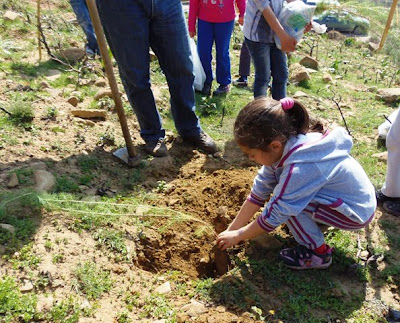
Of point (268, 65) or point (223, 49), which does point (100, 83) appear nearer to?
point (223, 49)

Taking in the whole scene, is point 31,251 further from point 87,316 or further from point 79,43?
point 79,43

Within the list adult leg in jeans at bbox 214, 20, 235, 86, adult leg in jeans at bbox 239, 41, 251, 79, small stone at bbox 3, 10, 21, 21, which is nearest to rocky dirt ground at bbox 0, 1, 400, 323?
adult leg in jeans at bbox 214, 20, 235, 86

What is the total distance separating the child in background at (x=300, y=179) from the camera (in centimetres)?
204

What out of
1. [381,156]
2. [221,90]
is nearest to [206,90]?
[221,90]

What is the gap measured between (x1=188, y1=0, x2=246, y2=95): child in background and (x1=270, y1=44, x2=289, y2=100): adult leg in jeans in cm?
127

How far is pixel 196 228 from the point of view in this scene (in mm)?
2658

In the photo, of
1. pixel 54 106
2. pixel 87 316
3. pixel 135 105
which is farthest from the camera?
pixel 54 106

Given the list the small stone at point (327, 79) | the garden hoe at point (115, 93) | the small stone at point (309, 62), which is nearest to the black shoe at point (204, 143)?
the garden hoe at point (115, 93)

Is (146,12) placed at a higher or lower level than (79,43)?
higher

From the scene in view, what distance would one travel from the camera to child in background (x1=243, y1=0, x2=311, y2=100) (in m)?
3.31

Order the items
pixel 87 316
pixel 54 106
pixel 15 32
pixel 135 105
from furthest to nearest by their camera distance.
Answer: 1. pixel 15 32
2. pixel 54 106
3. pixel 135 105
4. pixel 87 316

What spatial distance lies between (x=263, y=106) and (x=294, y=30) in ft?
5.59

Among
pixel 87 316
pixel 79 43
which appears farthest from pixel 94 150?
pixel 79 43

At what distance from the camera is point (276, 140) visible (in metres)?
2.05
